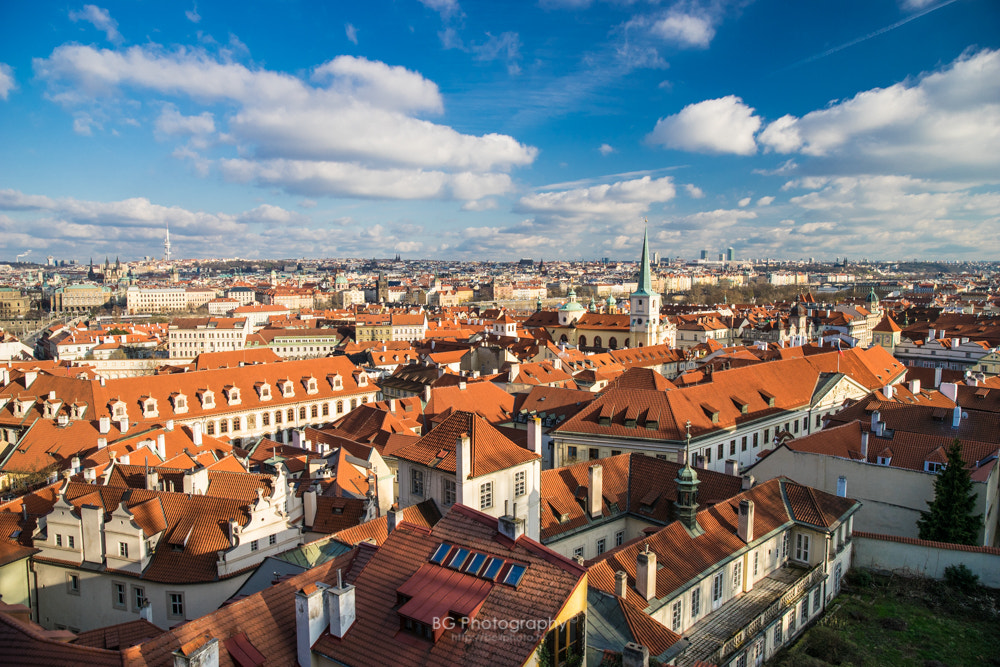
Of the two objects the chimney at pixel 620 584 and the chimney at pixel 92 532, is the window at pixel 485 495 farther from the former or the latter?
the chimney at pixel 92 532

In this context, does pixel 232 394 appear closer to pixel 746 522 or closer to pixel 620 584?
pixel 746 522

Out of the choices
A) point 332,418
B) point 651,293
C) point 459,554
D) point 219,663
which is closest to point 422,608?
point 459,554

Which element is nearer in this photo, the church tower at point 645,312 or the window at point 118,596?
the window at point 118,596

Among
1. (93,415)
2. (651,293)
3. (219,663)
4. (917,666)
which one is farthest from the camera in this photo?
(651,293)

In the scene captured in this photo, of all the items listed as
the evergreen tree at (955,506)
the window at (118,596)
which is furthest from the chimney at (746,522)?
the window at (118,596)

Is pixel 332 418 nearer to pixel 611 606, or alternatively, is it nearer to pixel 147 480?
pixel 147 480
